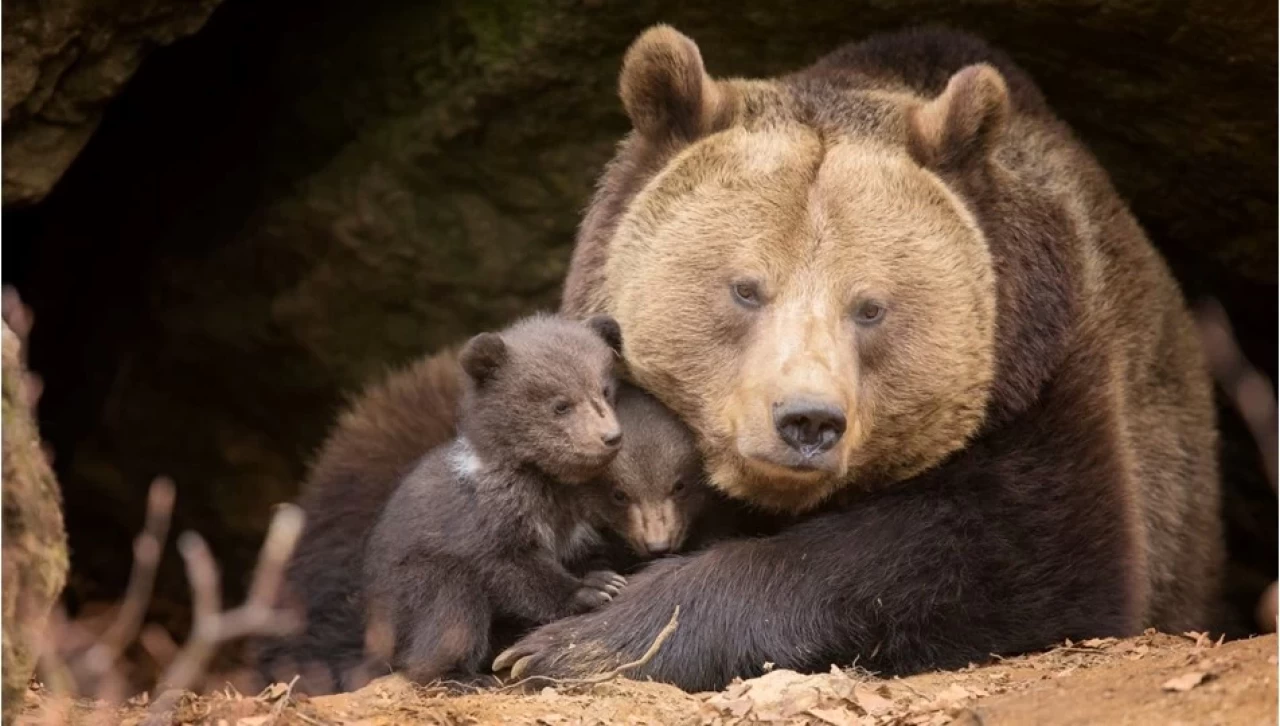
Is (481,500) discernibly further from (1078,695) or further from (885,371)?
(1078,695)

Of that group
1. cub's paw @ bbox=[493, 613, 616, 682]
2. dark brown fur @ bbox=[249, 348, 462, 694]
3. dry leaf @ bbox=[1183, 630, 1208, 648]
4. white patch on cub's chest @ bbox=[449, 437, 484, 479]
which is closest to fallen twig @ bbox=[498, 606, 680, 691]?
cub's paw @ bbox=[493, 613, 616, 682]

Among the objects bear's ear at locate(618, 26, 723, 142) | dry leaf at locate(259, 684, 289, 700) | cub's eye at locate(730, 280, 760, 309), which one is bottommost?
dry leaf at locate(259, 684, 289, 700)

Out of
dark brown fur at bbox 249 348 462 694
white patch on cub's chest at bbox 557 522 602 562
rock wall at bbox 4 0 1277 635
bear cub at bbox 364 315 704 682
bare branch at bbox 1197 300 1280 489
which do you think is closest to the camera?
bear cub at bbox 364 315 704 682

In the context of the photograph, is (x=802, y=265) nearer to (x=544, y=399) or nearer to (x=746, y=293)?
(x=746, y=293)

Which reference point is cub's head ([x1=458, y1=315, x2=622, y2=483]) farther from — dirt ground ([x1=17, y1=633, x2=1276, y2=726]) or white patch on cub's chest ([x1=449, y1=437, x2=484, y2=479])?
dirt ground ([x1=17, y1=633, x2=1276, y2=726])

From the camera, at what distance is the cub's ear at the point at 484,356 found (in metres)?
5.18

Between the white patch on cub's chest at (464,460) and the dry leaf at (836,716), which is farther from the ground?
the white patch on cub's chest at (464,460)

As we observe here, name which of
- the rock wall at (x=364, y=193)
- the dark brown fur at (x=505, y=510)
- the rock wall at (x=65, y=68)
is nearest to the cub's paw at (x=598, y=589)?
the dark brown fur at (x=505, y=510)

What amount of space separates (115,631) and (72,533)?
6115 millimetres

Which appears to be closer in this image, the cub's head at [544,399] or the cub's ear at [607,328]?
the cub's head at [544,399]

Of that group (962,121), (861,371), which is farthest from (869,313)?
(962,121)

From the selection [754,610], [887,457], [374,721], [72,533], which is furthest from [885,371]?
[72,533]

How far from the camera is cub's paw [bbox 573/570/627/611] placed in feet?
17.1

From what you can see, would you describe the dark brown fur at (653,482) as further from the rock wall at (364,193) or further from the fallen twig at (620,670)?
the rock wall at (364,193)
